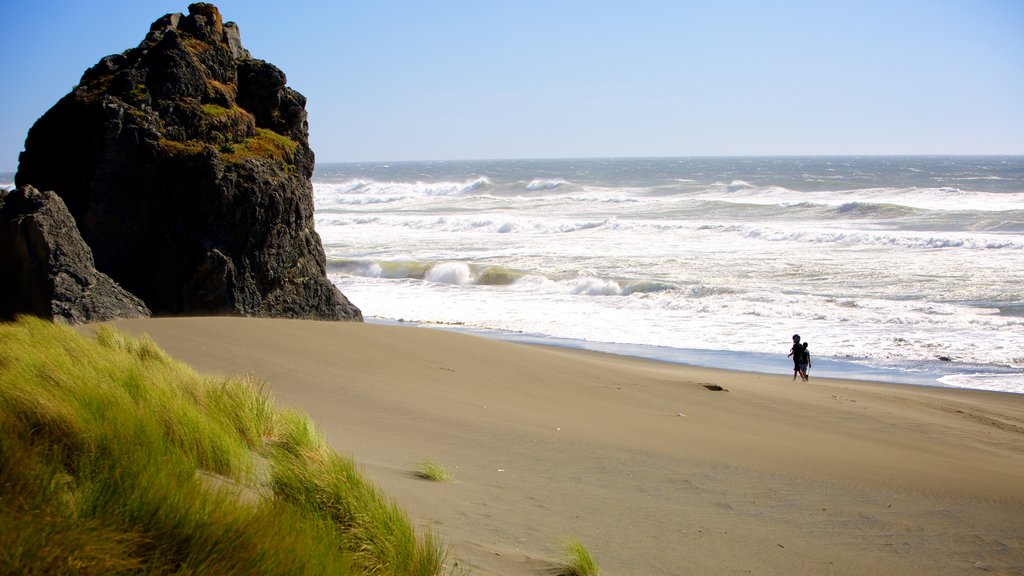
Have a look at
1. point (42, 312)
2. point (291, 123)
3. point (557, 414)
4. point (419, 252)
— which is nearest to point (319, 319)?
point (291, 123)

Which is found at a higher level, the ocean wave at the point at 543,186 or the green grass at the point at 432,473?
the ocean wave at the point at 543,186

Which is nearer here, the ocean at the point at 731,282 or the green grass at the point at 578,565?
the green grass at the point at 578,565

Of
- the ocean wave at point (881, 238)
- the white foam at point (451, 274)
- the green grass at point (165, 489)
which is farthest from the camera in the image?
the ocean wave at point (881, 238)

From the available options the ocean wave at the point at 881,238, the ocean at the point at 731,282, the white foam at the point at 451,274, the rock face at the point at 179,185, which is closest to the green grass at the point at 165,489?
the rock face at the point at 179,185

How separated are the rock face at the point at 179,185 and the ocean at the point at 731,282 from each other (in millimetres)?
6022

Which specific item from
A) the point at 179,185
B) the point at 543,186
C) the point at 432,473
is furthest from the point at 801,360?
the point at 543,186

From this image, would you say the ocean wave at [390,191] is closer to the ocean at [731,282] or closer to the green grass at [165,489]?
the ocean at [731,282]

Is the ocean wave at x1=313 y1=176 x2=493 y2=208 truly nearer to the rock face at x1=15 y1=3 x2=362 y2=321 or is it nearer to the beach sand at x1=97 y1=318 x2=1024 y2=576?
the rock face at x1=15 y1=3 x2=362 y2=321

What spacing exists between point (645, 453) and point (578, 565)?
289 cm

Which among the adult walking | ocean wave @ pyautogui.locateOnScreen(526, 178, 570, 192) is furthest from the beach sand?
ocean wave @ pyautogui.locateOnScreen(526, 178, 570, 192)

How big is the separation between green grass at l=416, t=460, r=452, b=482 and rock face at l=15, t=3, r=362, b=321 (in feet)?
22.7

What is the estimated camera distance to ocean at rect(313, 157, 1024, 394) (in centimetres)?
1520

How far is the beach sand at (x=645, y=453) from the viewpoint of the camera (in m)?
4.53

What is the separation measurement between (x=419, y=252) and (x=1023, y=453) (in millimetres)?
25056
